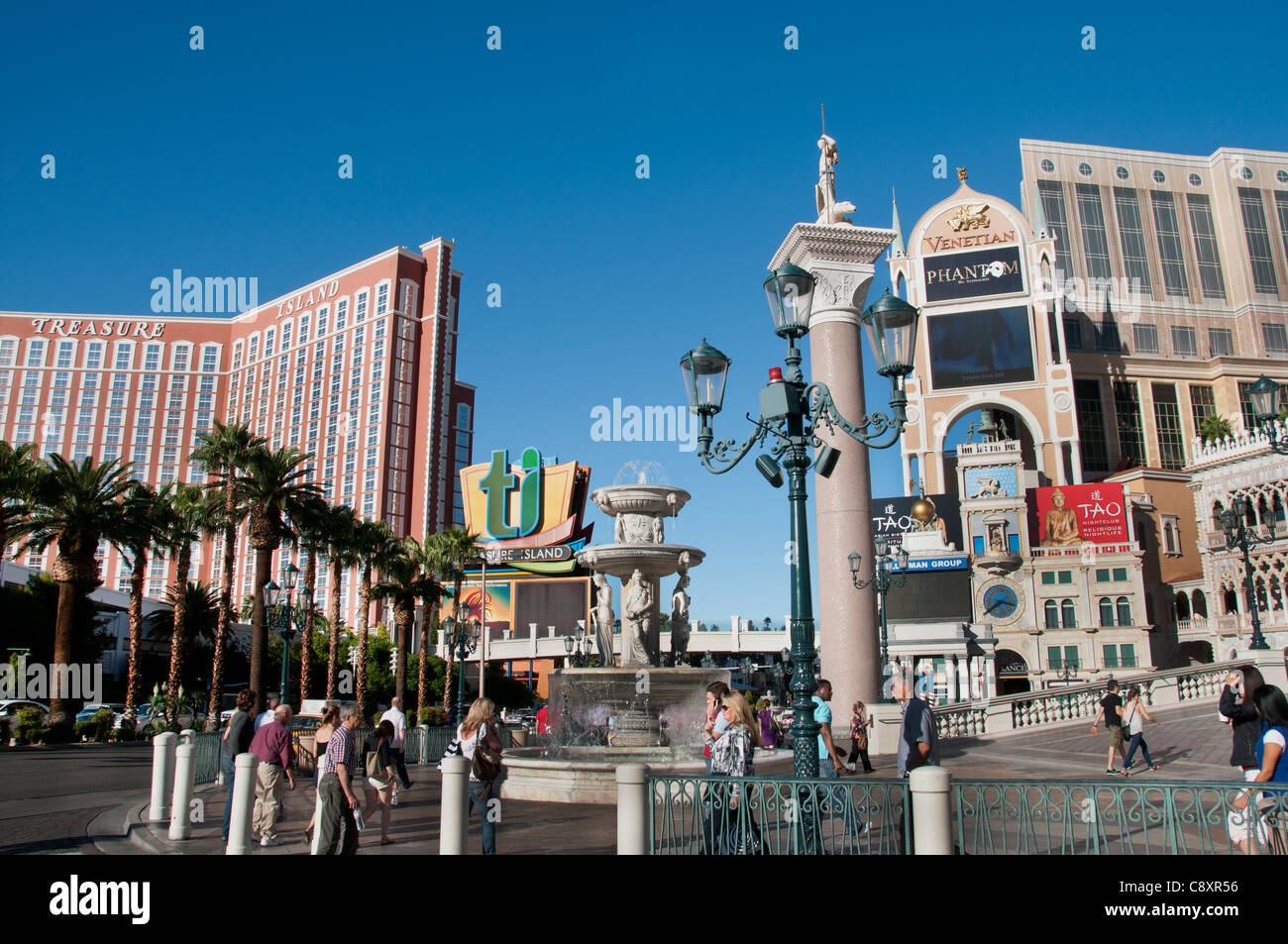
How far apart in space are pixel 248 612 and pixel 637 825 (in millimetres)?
75535

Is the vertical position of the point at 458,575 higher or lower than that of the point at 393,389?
lower

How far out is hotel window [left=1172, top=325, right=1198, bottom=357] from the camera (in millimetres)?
76125

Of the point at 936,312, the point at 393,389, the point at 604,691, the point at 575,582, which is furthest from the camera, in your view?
the point at 393,389

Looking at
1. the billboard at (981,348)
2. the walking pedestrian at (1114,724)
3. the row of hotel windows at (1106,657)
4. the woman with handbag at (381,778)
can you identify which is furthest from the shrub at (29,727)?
the billboard at (981,348)

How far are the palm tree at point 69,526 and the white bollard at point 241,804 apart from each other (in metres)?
25.7

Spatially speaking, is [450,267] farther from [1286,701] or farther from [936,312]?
[1286,701]

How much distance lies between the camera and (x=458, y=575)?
4328 centimetres

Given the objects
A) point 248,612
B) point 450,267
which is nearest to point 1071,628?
point 248,612

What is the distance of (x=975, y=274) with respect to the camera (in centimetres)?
6831

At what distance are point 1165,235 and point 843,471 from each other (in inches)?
2981

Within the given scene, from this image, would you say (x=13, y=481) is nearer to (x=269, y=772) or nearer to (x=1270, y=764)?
(x=269, y=772)

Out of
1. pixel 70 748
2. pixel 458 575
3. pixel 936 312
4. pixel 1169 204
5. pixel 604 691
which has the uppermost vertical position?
pixel 1169 204

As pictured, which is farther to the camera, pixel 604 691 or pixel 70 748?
pixel 70 748

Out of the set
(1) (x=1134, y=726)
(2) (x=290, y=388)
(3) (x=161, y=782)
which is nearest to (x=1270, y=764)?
(1) (x=1134, y=726)
